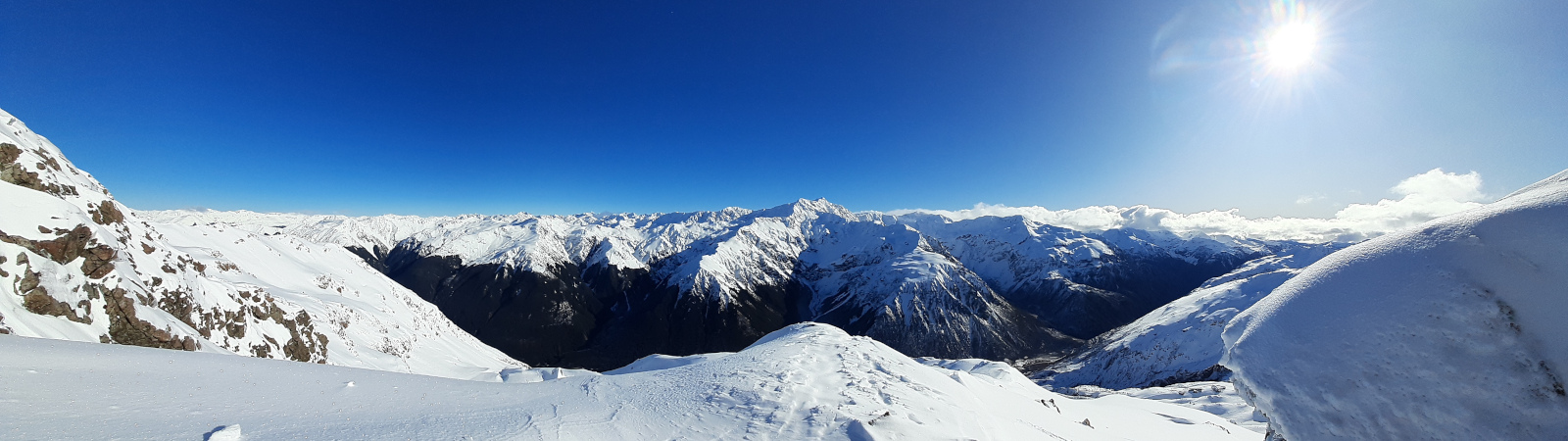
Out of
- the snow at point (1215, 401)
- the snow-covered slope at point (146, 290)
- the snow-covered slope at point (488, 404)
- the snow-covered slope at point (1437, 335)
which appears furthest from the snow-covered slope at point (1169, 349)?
the snow-covered slope at point (146, 290)

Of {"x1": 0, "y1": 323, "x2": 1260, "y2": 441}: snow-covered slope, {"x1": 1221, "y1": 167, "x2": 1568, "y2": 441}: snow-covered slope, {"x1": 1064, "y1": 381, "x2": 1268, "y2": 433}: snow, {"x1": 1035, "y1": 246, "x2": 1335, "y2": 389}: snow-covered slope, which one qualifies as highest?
{"x1": 1221, "y1": 167, "x2": 1568, "y2": 441}: snow-covered slope

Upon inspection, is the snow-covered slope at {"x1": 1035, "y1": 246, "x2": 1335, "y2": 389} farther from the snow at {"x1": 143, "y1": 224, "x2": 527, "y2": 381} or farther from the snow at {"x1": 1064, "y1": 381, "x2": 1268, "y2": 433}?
the snow at {"x1": 143, "y1": 224, "x2": 527, "y2": 381}

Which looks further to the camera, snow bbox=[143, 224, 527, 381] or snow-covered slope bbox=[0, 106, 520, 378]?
snow bbox=[143, 224, 527, 381]

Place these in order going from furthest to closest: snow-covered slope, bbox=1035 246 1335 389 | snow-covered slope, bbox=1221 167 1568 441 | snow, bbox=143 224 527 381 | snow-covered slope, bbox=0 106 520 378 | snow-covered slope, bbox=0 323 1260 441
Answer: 1. snow-covered slope, bbox=1035 246 1335 389
2. snow, bbox=143 224 527 381
3. snow-covered slope, bbox=0 106 520 378
4. snow-covered slope, bbox=0 323 1260 441
5. snow-covered slope, bbox=1221 167 1568 441

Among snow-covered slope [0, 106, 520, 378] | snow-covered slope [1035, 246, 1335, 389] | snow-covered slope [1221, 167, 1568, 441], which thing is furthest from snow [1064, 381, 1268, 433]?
snow-covered slope [0, 106, 520, 378]

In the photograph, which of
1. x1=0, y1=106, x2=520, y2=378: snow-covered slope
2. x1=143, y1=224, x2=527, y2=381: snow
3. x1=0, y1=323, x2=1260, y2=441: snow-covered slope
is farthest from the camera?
x1=143, y1=224, x2=527, y2=381: snow
